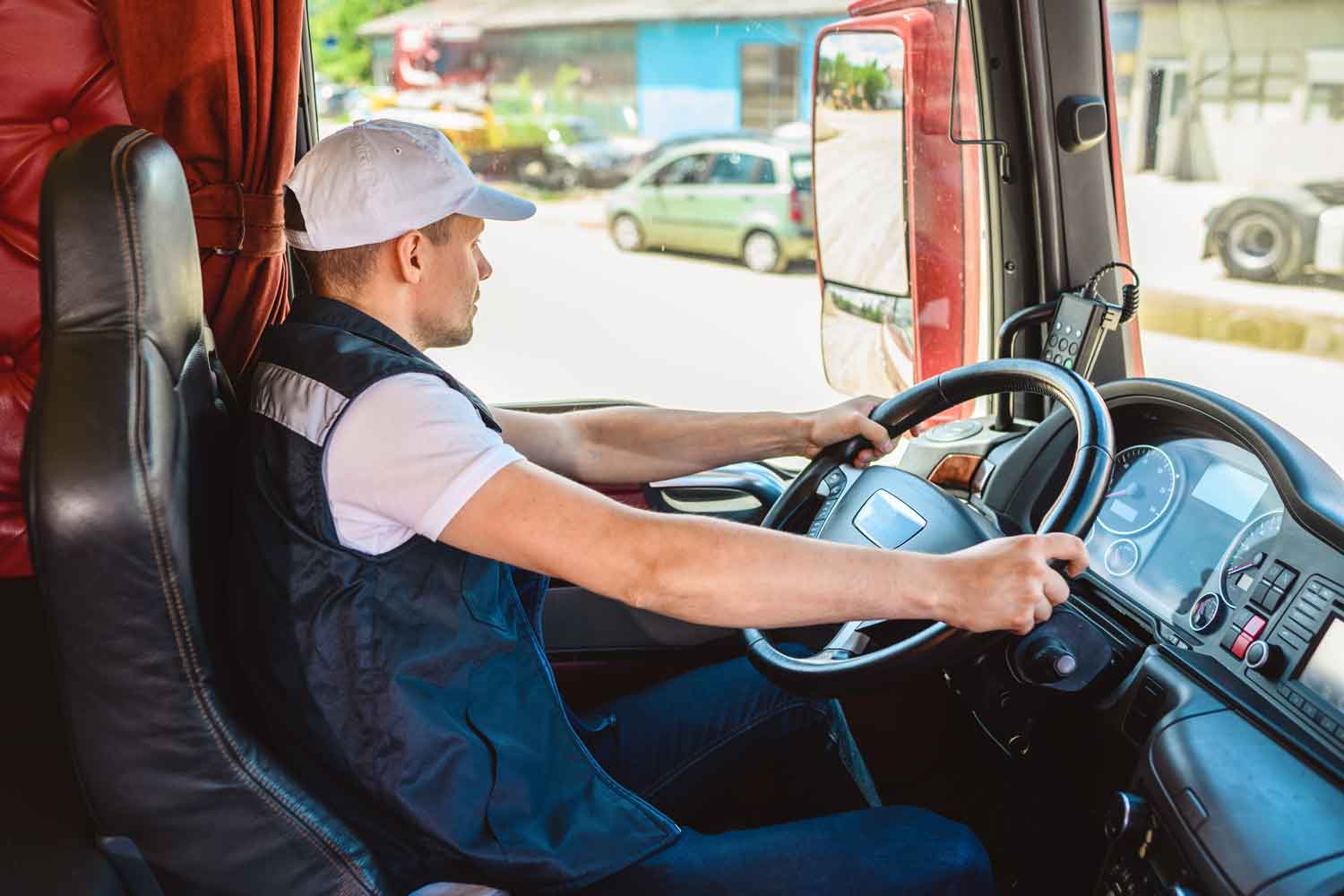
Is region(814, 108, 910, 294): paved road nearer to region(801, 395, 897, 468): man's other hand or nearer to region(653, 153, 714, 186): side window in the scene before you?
region(801, 395, 897, 468): man's other hand

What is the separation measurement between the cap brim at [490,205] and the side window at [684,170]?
2.52 metres

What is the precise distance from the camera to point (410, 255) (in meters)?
1.49

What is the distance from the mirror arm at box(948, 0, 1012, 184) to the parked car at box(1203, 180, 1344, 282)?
3.74 feet

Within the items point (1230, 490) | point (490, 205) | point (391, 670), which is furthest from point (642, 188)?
point (391, 670)

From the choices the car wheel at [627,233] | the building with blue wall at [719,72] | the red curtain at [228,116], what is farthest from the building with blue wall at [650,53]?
the red curtain at [228,116]

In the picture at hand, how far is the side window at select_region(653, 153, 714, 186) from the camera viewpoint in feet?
13.3

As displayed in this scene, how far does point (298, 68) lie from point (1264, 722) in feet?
6.32

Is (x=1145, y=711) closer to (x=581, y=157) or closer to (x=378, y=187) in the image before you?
(x=378, y=187)

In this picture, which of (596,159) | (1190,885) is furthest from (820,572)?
(596,159)

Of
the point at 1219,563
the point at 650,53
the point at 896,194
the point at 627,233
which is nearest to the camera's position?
the point at 1219,563

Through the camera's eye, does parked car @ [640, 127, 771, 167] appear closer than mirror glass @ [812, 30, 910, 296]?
No

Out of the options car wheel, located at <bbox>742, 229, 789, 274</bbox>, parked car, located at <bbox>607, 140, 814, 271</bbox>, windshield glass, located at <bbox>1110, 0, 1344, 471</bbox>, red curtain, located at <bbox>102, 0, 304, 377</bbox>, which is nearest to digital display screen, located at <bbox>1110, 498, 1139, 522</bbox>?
windshield glass, located at <bbox>1110, 0, 1344, 471</bbox>

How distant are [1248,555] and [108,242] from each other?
4.65 feet

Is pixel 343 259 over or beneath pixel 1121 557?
over
